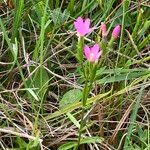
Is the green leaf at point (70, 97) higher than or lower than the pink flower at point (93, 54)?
lower

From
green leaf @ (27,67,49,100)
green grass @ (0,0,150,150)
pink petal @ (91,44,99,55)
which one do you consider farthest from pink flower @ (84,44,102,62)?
green leaf @ (27,67,49,100)

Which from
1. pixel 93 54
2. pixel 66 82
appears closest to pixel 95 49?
pixel 93 54

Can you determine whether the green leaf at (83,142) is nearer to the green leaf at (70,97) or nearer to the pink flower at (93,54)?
the green leaf at (70,97)

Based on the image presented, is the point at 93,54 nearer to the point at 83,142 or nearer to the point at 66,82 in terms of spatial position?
the point at 83,142

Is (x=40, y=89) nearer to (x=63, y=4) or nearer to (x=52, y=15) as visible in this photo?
(x=52, y=15)

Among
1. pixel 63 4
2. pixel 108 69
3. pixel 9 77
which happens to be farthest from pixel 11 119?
pixel 63 4

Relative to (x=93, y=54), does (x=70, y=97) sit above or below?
below

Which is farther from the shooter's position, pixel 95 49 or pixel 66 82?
pixel 66 82

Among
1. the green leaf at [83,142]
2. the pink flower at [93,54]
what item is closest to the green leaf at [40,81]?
the green leaf at [83,142]
